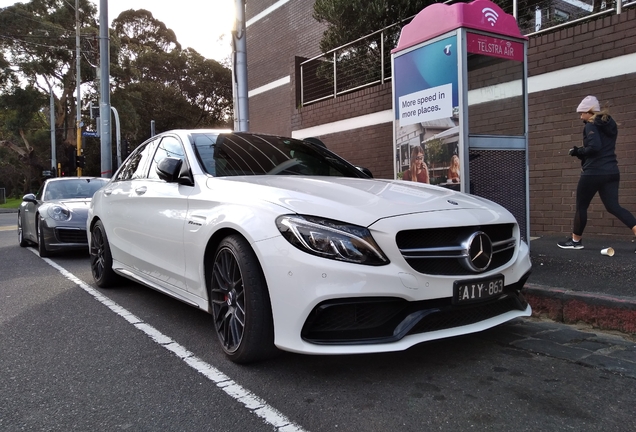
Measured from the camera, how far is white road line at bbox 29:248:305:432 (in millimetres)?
2472

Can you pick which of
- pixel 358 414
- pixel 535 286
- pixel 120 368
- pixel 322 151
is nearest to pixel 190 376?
pixel 120 368

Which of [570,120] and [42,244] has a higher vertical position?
[570,120]

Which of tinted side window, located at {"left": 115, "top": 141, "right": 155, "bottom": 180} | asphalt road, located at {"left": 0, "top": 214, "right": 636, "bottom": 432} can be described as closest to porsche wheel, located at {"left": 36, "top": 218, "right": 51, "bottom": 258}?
tinted side window, located at {"left": 115, "top": 141, "right": 155, "bottom": 180}

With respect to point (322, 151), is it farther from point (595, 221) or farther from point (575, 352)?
point (595, 221)

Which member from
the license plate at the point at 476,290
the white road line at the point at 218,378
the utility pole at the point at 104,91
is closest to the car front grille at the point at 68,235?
the white road line at the point at 218,378

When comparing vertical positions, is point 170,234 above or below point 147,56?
below

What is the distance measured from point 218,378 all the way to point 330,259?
1.02 m

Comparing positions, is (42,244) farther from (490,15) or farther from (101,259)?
(490,15)

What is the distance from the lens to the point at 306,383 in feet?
9.50

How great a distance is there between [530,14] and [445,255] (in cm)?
652

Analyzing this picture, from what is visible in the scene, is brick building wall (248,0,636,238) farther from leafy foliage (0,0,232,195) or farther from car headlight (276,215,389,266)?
leafy foliage (0,0,232,195)

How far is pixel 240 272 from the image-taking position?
3014 mm

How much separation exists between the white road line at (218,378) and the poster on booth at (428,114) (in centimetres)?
336

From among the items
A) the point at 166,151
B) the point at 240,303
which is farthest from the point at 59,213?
the point at 240,303
